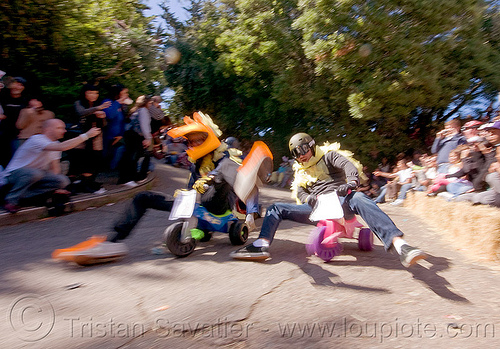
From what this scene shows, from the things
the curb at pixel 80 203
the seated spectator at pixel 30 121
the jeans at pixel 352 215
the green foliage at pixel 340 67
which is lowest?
the curb at pixel 80 203

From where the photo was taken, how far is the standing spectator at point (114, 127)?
823 centimetres

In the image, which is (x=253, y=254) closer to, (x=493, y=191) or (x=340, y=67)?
(x=493, y=191)

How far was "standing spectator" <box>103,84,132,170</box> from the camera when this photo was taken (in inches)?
324

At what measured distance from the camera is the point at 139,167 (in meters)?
9.00

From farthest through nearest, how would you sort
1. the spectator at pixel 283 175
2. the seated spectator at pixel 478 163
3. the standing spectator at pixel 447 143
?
the spectator at pixel 283 175, the standing spectator at pixel 447 143, the seated spectator at pixel 478 163

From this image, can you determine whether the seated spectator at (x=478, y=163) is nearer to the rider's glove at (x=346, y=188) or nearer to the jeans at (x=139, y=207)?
the rider's glove at (x=346, y=188)

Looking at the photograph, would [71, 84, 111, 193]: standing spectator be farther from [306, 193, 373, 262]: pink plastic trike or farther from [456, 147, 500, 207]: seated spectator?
[456, 147, 500, 207]: seated spectator

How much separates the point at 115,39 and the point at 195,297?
27.3ft

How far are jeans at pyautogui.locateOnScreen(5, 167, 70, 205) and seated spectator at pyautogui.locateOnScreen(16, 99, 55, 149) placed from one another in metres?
0.93

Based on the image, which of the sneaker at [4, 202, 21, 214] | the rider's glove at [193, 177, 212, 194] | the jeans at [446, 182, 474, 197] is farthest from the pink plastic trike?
the sneaker at [4, 202, 21, 214]

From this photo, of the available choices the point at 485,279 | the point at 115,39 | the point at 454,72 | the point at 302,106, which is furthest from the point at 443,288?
the point at 302,106

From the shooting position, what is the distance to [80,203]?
7.16 metres

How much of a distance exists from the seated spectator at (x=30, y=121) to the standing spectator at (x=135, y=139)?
1.82 m

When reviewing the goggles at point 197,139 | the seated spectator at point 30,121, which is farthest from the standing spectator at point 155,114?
the goggles at point 197,139
